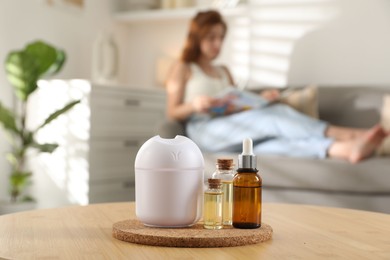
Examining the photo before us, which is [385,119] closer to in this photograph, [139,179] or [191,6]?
[191,6]

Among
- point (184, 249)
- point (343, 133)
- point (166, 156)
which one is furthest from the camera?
point (343, 133)

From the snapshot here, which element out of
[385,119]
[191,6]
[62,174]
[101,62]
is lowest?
[62,174]

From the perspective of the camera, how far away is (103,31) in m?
4.55

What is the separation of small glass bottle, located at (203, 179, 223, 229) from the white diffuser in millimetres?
18

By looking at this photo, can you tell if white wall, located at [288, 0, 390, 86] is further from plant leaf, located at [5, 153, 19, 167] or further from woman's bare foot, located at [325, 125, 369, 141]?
plant leaf, located at [5, 153, 19, 167]

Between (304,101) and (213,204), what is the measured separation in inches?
94.1

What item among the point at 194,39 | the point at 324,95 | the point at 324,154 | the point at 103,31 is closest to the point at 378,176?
the point at 324,154

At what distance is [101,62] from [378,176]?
2.32m

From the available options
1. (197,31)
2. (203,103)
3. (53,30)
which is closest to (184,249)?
(203,103)

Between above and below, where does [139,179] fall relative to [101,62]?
below

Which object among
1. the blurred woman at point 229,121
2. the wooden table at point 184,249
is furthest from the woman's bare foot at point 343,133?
the wooden table at point 184,249

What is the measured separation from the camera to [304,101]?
3.49m

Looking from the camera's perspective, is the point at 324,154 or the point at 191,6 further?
the point at 191,6

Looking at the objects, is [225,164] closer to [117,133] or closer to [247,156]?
[247,156]
